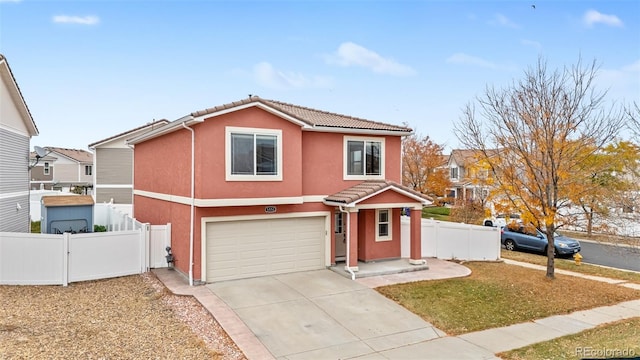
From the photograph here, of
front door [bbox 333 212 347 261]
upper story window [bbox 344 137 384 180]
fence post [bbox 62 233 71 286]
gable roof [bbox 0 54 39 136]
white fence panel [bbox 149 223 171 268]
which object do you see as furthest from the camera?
front door [bbox 333 212 347 261]

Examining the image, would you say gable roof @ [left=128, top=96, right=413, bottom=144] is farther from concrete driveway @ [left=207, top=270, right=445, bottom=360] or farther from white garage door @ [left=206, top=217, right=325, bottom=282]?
concrete driveway @ [left=207, top=270, right=445, bottom=360]

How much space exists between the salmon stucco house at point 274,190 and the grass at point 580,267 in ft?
24.8

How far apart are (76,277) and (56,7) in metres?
9.50

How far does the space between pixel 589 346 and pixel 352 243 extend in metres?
6.99

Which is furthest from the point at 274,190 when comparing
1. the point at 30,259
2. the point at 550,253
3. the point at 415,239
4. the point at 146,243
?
the point at 550,253

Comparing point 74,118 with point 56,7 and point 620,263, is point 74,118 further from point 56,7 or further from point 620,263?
point 620,263

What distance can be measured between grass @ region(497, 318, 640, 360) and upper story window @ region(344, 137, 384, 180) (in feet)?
26.5

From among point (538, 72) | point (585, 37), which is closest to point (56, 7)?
point (538, 72)

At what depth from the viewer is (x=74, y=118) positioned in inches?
1009

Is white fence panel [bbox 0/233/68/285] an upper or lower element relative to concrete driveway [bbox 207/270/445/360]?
upper

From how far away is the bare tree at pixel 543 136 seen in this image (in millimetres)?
12781

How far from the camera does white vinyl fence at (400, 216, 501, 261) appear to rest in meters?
16.8

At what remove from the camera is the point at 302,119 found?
12633 mm

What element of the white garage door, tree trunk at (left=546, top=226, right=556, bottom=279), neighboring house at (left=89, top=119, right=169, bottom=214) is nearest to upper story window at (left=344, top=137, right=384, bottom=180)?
the white garage door
